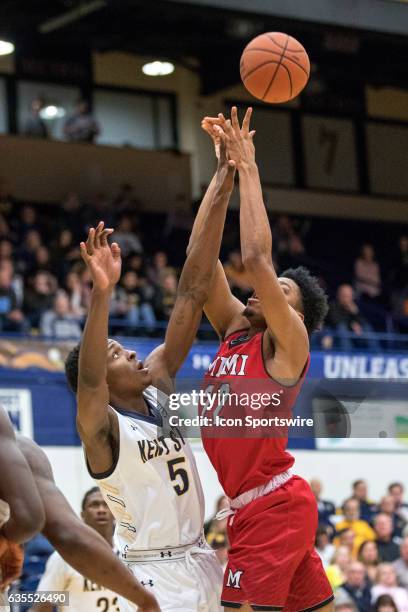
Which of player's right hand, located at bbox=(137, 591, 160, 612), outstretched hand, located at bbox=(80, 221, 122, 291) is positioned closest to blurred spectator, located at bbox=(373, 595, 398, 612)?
outstretched hand, located at bbox=(80, 221, 122, 291)

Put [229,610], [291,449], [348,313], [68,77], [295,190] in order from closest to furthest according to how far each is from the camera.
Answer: [229,610] → [291,449] → [348,313] → [68,77] → [295,190]

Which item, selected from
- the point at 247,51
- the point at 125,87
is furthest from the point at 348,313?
the point at 247,51

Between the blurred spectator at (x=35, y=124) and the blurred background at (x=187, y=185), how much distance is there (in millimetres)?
29

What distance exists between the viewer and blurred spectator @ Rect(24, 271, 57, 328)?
14820 millimetres

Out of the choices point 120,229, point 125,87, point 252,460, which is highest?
point 125,87

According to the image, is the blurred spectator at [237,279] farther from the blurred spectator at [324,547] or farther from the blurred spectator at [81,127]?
the blurred spectator at [324,547]

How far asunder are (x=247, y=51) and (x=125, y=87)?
46.2ft

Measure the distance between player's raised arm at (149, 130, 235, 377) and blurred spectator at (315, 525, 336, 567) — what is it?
6258 millimetres

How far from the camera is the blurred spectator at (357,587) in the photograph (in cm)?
1165

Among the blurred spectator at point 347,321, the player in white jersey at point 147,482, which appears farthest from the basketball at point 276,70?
the blurred spectator at point 347,321

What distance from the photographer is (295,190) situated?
22.3 m

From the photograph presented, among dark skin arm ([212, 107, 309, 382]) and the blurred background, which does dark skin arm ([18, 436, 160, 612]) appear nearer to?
dark skin arm ([212, 107, 309, 382])

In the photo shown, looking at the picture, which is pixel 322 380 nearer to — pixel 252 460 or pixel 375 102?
pixel 252 460

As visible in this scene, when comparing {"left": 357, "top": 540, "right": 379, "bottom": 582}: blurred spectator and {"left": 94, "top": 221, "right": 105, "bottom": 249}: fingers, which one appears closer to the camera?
{"left": 94, "top": 221, "right": 105, "bottom": 249}: fingers
